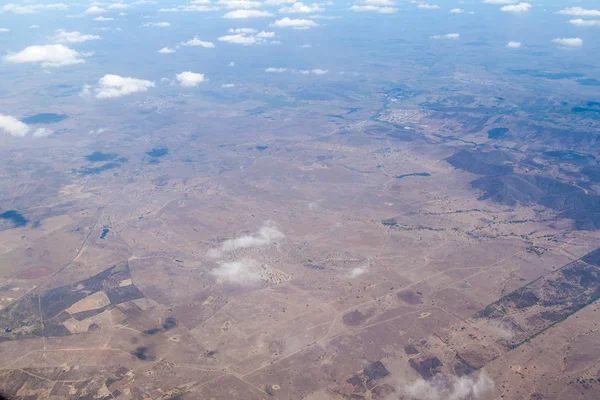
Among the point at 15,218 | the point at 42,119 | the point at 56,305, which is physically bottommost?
the point at 42,119

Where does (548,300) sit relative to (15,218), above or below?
above

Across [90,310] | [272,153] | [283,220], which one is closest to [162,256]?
[90,310]

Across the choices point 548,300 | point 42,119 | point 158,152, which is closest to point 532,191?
point 548,300

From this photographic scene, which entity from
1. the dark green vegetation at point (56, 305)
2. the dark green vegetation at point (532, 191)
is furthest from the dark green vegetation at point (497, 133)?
the dark green vegetation at point (56, 305)

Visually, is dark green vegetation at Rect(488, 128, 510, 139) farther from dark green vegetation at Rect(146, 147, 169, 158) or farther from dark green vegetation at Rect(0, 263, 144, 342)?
dark green vegetation at Rect(0, 263, 144, 342)

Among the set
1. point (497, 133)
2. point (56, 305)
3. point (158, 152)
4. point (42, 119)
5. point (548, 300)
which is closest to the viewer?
point (548, 300)

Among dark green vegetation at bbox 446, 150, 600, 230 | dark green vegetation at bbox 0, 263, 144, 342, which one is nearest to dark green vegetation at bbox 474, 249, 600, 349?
dark green vegetation at bbox 446, 150, 600, 230

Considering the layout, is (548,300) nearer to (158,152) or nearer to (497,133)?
(497,133)
